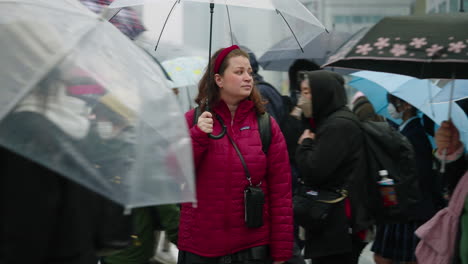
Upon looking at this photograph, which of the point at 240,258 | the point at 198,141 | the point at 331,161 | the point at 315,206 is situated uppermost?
the point at 198,141

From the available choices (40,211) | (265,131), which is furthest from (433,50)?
(40,211)

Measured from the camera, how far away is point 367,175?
532 centimetres

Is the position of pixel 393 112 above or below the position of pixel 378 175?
above

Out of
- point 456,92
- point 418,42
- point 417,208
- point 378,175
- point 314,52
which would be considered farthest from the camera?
point 314,52

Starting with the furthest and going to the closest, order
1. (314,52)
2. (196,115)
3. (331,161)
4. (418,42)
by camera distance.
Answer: (314,52), (331,161), (196,115), (418,42)

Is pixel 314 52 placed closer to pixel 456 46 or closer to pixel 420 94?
pixel 420 94

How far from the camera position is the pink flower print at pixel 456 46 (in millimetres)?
4176

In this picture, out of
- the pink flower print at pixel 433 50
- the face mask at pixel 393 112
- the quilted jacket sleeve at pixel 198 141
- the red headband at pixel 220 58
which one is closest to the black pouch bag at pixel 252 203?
the quilted jacket sleeve at pixel 198 141

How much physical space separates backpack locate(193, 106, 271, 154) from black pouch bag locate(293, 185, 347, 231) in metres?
0.82

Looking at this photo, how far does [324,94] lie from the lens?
542cm

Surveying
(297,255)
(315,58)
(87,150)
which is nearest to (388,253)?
(297,255)

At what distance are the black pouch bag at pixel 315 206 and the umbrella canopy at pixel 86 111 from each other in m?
2.41

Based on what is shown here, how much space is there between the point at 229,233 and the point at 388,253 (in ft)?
10.3

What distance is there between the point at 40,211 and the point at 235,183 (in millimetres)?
1808
